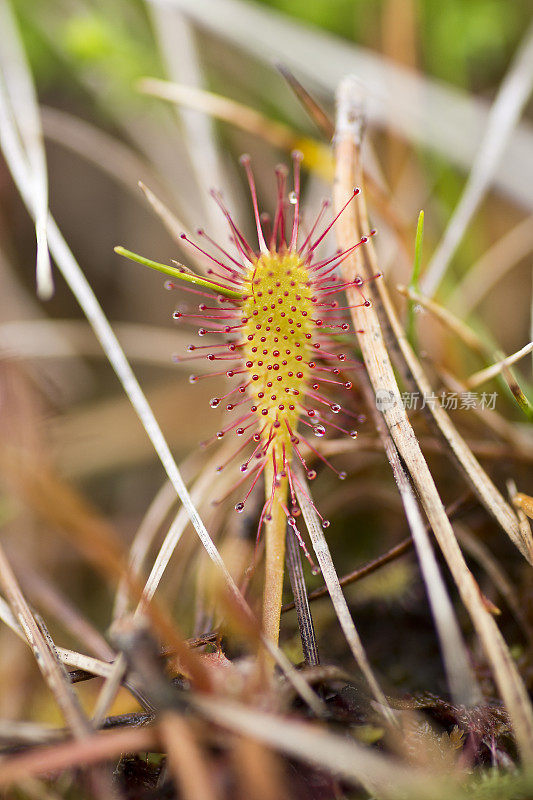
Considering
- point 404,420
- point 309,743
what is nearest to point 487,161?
point 404,420

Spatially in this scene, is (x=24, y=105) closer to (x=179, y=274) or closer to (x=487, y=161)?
(x=179, y=274)

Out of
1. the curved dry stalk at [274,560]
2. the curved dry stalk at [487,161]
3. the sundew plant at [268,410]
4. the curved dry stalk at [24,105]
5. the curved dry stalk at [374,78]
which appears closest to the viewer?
the sundew plant at [268,410]

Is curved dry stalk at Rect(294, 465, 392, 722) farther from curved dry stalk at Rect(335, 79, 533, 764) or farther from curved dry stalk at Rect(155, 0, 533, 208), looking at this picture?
curved dry stalk at Rect(155, 0, 533, 208)

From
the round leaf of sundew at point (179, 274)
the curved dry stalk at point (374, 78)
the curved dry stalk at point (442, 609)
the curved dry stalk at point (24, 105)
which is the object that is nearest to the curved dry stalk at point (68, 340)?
the curved dry stalk at point (24, 105)

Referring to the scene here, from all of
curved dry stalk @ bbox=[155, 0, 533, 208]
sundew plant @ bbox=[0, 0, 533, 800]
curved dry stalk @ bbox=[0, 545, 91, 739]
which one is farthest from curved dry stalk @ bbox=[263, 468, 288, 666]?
curved dry stalk @ bbox=[155, 0, 533, 208]

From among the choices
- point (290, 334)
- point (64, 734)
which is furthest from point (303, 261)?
point (64, 734)

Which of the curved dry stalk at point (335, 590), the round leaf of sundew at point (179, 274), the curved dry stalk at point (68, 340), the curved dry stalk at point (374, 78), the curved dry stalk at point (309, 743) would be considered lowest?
the curved dry stalk at point (309, 743)

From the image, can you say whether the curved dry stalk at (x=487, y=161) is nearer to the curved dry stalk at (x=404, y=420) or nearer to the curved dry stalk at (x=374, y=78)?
the curved dry stalk at (x=374, y=78)
